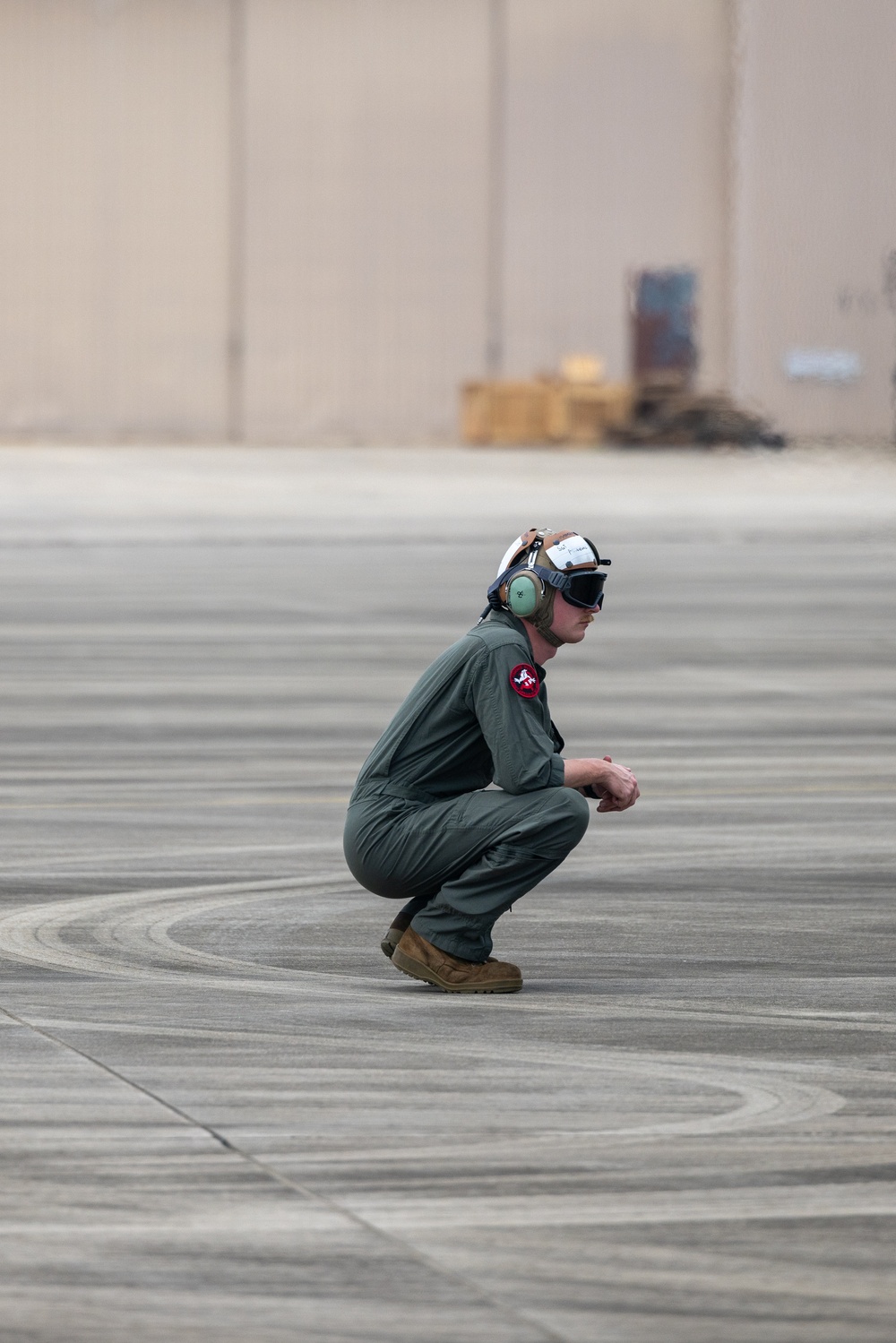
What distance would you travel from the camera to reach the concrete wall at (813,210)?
1967 inches

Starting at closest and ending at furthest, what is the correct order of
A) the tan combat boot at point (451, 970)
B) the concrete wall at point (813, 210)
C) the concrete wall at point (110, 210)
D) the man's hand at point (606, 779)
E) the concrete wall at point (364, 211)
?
1. the man's hand at point (606, 779)
2. the tan combat boot at point (451, 970)
3. the concrete wall at point (813, 210)
4. the concrete wall at point (110, 210)
5. the concrete wall at point (364, 211)

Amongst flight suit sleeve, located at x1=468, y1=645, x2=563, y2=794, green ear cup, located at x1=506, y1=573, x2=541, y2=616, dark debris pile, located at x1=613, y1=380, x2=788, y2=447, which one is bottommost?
dark debris pile, located at x1=613, y1=380, x2=788, y2=447

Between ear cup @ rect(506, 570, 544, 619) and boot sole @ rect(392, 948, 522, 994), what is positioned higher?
ear cup @ rect(506, 570, 544, 619)

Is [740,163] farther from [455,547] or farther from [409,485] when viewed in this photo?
[455,547]

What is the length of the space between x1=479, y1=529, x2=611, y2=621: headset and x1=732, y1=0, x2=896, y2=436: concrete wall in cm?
4513

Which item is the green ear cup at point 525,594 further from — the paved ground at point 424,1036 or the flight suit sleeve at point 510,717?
the paved ground at point 424,1036

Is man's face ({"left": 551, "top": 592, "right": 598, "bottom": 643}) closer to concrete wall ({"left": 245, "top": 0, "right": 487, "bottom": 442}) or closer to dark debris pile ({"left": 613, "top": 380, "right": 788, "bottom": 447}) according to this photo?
dark debris pile ({"left": 613, "top": 380, "right": 788, "bottom": 447})

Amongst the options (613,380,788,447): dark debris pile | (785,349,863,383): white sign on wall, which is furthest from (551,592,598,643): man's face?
(785,349,863,383): white sign on wall

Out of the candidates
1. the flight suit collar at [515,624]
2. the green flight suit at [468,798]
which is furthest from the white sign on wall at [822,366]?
the flight suit collar at [515,624]

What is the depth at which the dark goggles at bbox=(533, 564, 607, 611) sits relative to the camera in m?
6.25

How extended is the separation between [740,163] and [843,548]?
26.0 metres

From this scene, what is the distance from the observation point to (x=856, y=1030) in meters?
6.21

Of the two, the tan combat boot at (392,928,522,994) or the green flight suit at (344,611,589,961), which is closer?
the green flight suit at (344,611,589,961)

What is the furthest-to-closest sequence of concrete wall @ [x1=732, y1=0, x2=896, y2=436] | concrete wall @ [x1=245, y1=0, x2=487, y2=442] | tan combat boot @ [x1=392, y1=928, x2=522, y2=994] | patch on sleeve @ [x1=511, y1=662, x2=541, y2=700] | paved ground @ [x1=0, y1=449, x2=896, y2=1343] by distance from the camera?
concrete wall @ [x1=245, y1=0, x2=487, y2=442], concrete wall @ [x1=732, y1=0, x2=896, y2=436], tan combat boot @ [x1=392, y1=928, x2=522, y2=994], patch on sleeve @ [x1=511, y1=662, x2=541, y2=700], paved ground @ [x1=0, y1=449, x2=896, y2=1343]
